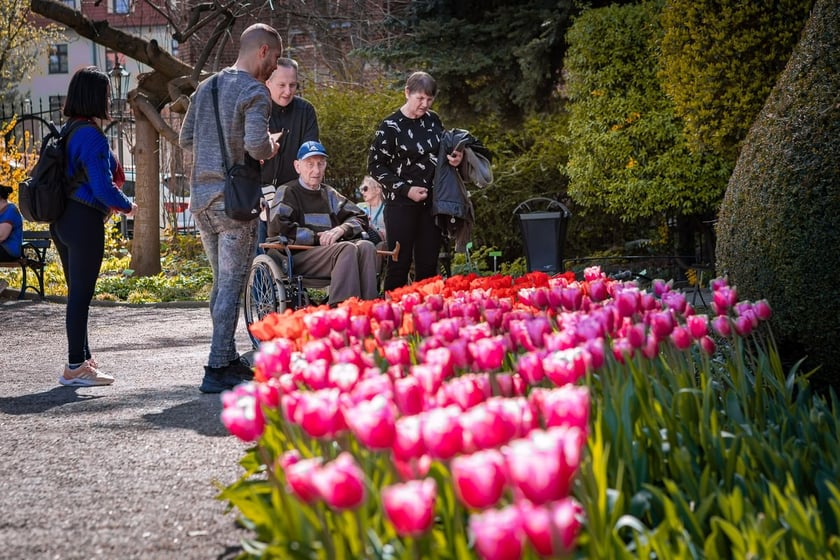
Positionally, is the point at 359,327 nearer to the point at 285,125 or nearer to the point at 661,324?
the point at 661,324

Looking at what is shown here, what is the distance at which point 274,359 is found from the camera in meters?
2.86

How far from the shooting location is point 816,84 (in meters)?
4.69

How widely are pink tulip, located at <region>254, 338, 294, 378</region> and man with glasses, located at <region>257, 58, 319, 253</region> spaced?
517 centimetres

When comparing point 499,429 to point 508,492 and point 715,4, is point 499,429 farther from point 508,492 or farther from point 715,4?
point 715,4

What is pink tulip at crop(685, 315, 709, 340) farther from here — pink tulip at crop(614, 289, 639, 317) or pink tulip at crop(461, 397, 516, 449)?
pink tulip at crop(461, 397, 516, 449)

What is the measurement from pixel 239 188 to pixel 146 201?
38.7 ft

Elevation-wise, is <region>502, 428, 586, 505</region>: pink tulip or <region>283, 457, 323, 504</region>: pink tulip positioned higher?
<region>502, 428, 586, 505</region>: pink tulip

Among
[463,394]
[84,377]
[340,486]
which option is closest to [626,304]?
[463,394]

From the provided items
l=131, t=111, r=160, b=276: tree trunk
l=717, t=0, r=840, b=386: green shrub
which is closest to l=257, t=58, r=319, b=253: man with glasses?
l=717, t=0, r=840, b=386: green shrub

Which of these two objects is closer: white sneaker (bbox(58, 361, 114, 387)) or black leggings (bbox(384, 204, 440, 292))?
white sneaker (bbox(58, 361, 114, 387))

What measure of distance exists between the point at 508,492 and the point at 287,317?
5.06ft

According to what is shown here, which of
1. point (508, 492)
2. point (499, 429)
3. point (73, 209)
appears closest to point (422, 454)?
point (499, 429)

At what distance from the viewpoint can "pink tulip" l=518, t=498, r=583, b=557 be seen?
156cm

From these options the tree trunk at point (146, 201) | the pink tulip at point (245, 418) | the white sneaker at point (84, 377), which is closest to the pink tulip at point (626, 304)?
the pink tulip at point (245, 418)
